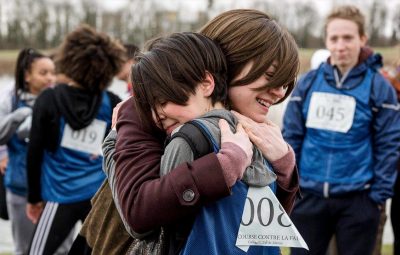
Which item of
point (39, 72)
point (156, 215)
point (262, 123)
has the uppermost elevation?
point (262, 123)

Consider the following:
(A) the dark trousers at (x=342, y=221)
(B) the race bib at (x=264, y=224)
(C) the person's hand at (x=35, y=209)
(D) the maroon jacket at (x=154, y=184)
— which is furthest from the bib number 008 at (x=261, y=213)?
(C) the person's hand at (x=35, y=209)

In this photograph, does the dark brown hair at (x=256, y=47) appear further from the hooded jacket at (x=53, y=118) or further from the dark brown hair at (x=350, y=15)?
the dark brown hair at (x=350, y=15)

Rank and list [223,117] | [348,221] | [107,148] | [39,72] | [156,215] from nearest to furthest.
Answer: [156,215] < [223,117] < [107,148] < [348,221] < [39,72]

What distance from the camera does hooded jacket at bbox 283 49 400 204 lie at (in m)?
4.17

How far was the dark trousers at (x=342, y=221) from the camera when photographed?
4191mm

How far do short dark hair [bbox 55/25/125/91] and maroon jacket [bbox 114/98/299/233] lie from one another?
2.46m

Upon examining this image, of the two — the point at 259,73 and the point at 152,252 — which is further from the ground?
the point at 259,73

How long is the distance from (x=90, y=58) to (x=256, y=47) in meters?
2.58

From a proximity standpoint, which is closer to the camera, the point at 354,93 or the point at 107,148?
the point at 107,148

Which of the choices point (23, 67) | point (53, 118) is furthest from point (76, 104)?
point (23, 67)

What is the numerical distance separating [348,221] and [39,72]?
2.69m

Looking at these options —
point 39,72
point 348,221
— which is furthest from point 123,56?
point 348,221

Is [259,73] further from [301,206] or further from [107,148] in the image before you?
[301,206]

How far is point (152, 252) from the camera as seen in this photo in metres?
1.85
